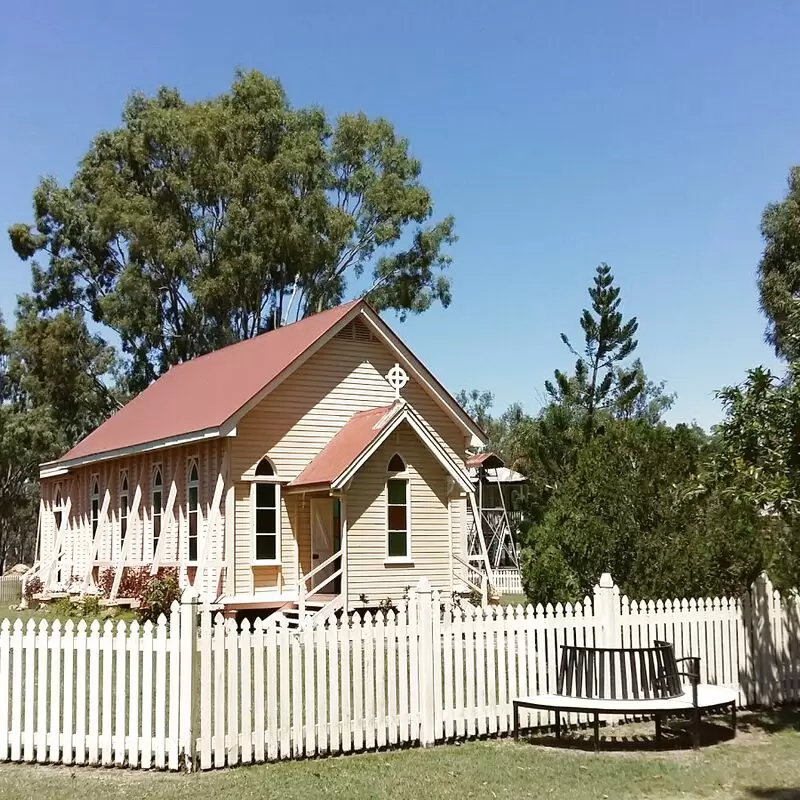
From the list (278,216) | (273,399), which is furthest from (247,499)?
(278,216)

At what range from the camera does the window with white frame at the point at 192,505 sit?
24578 millimetres

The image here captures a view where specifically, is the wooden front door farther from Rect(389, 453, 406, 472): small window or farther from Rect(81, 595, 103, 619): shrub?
Rect(81, 595, 103, 619): shrub

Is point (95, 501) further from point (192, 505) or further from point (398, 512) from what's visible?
point (398, 512)

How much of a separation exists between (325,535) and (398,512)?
1777 millimetres

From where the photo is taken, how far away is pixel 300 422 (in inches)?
945

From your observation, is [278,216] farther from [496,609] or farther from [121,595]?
[496,609]

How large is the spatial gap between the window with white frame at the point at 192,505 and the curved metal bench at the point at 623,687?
1460 cm

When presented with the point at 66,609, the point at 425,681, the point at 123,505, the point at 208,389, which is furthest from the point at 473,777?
the point at 123,505

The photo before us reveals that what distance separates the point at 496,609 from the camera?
1185 centimetres

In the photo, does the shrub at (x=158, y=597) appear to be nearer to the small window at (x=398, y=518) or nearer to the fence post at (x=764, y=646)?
the small window at (x=398, y=518)

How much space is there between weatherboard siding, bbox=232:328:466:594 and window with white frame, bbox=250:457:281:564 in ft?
0.43

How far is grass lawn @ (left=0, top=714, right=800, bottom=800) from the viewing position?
358 inches

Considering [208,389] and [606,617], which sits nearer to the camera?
[606,617]

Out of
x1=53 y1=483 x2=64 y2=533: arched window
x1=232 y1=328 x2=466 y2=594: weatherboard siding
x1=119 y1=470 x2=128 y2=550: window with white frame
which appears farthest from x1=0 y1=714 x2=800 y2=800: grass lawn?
x1=53 y1=483 x2=64 y2=533: arched window
